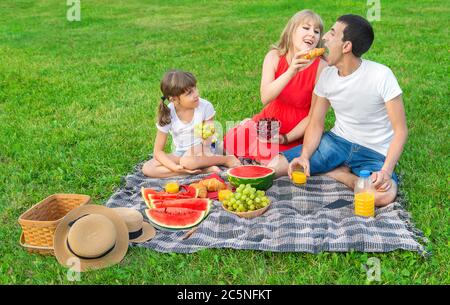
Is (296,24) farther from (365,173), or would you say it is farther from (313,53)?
(365,173)

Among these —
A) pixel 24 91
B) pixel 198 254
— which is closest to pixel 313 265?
pixel 198 254

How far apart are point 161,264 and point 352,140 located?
216cm

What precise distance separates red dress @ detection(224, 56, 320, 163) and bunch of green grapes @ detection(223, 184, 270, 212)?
1003 mm

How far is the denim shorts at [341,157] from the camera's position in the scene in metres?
5.09

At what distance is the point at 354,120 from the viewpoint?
519 cm

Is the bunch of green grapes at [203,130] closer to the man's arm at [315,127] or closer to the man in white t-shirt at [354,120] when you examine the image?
the man in white t-shirt at [354,120]

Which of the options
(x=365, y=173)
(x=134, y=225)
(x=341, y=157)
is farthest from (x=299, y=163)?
(x=134, y=225)

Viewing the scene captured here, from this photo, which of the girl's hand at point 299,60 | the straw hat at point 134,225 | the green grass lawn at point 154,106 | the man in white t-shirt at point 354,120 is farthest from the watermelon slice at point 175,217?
the girl's hand at point 299,60

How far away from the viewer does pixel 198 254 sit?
4074 millimetres

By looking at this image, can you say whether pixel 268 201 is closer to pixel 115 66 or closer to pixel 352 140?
pixel 352 140

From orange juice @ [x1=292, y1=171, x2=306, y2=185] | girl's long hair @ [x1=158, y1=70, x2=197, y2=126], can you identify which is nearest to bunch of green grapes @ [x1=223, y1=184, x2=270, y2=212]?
orange juice @ [x1=292, y1=171, x2=306, y2=185]

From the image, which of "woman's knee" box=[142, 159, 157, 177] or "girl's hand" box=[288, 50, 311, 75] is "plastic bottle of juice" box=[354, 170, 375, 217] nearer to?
"girl's hand" box=[288, 50, 311, 75]

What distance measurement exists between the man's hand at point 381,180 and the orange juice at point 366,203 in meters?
0.13
